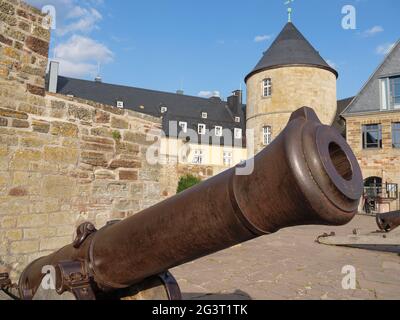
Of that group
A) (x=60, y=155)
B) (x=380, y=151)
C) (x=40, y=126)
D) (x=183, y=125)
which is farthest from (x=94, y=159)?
(x=183, y=125)

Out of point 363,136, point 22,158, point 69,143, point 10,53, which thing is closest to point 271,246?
point 69,143

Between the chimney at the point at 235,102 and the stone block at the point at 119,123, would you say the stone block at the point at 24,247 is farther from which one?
the chimney at the point at 235,102

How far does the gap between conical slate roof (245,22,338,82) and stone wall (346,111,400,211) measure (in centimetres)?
600

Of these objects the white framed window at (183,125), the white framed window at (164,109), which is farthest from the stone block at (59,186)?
the white framed window at (164,109)

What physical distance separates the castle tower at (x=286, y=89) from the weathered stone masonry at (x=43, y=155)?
20.1m

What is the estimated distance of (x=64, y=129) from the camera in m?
4.93

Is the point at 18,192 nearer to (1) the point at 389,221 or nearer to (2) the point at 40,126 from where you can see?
(2) the point at 40,126

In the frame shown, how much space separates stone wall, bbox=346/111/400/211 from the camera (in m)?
20.4

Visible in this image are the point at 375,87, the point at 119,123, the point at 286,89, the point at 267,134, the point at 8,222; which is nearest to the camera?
the point at 8,222

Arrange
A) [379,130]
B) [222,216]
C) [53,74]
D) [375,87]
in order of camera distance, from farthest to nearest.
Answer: [53,74] < [375,87] < [379,130] < [222,216]

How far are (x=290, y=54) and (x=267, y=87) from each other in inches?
110

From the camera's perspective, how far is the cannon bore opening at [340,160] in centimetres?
151

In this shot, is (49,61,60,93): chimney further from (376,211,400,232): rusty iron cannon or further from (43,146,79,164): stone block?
(376,211,400,232): rusty iron cannon

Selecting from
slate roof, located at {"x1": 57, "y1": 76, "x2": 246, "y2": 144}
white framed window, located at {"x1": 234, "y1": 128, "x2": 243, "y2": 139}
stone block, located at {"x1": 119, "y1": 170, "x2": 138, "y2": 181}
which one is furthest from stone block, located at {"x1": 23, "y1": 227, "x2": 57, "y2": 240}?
white framed window, located at {"x1": 234, "y1": 128, "x2": 243, "y2": 139}
